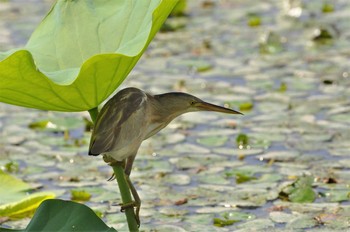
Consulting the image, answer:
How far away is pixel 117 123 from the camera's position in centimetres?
223

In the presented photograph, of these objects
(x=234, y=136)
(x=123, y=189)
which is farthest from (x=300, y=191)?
(x=123, y=189)

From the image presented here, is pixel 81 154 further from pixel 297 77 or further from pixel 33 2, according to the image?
pixel 33 2

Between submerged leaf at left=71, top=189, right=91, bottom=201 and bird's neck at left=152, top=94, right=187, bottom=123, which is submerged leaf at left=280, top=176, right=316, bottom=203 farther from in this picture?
bird's neck at left=152, top=94, right=187, bottom=123

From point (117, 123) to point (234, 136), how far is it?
1648mm

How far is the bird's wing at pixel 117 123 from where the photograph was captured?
2.21 meters

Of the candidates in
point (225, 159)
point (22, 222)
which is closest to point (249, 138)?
point (225, 159)

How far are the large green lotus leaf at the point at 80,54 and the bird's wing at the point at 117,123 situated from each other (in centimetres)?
4

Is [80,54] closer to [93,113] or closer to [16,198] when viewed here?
[93,113]

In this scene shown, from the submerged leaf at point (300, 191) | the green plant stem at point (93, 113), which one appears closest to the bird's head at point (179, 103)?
the green plant stem at point (93, 113)

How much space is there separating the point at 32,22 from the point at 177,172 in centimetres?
230

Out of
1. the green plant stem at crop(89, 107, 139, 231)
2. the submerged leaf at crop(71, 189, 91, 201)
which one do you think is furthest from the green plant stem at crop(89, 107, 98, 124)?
the submerged leaf at crop(71, 189, 91, 201)

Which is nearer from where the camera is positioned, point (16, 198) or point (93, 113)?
point (93, 113)

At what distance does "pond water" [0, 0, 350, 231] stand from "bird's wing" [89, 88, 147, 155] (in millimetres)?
799

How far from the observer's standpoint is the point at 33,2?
6008mm
